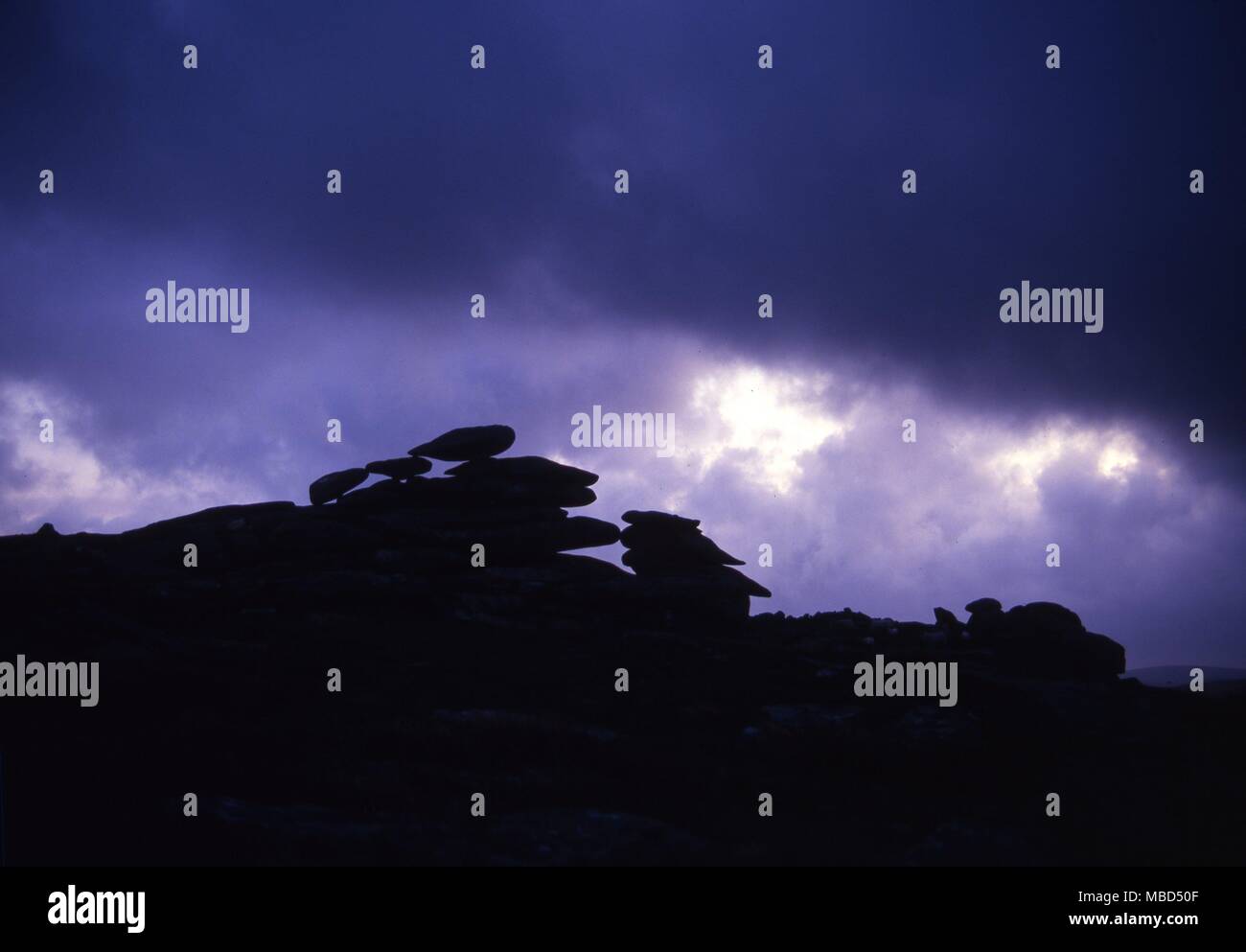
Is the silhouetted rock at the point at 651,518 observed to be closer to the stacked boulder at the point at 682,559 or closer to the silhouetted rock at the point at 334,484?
→ the stacked boulder at the point at 682,559

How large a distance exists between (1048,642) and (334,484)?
37296mm

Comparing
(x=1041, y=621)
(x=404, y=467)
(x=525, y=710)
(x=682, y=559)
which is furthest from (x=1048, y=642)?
(x=404, y=467)

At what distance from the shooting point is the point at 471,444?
4406 cm

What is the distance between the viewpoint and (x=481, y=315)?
36125mm

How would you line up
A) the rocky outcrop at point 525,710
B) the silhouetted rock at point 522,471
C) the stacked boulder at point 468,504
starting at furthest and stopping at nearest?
the silhouetted rock at point 522,471 < the stacked boulder at point 468,504 < the rocky outcrop at point 525,710

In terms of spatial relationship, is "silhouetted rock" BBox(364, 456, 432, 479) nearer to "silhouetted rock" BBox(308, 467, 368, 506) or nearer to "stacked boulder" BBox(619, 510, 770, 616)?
"silhouetted rock" BBox(308, 467, 368, 506)

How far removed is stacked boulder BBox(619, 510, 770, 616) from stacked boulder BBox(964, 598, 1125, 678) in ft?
40.1

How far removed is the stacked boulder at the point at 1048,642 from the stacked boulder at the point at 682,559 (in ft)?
40.1

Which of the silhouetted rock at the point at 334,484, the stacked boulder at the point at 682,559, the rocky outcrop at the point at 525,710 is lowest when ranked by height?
the rocky outcrop at the point at 525,710

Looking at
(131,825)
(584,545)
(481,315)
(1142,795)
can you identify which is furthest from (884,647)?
(131,825)

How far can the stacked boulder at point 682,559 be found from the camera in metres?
43.4

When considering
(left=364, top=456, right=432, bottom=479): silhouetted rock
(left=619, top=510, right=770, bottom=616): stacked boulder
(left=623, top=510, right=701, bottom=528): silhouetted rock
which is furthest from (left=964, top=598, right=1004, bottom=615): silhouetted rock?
(left=364, top=456, right=432, bottom=479): silhouetted rock

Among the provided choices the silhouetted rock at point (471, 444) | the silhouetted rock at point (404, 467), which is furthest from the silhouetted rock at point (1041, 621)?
the silhouetted rock at point (404, 467)

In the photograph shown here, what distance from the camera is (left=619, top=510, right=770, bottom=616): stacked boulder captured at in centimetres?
4341
